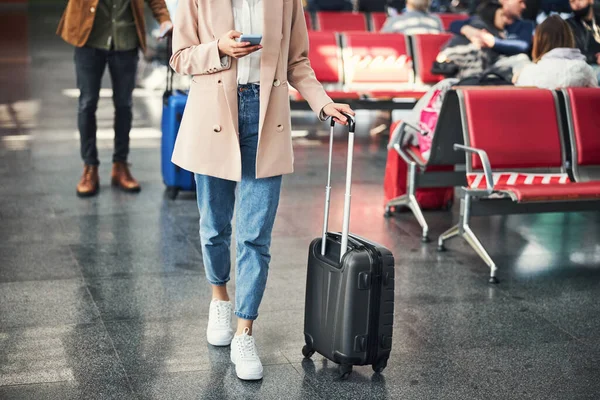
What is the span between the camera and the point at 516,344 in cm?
439

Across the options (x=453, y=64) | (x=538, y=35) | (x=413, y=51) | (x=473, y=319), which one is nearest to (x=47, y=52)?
(x=413, y=51)

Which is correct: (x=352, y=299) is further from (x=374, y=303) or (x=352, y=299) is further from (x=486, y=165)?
(x=486, y=165)

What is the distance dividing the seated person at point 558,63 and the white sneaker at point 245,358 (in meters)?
3.34

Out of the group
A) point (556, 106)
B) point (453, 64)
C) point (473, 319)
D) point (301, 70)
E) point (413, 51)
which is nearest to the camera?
point (301, 70)

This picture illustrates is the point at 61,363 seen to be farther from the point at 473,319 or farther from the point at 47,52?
the point at 47,52

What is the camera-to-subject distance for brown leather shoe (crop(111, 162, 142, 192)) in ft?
23.2

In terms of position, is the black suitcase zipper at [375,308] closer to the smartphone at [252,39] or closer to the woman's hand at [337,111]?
the woman's hand at [337,111]

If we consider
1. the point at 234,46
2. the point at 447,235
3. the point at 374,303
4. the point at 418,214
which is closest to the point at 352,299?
the point at 374,303

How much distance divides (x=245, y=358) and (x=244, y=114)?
0.99m

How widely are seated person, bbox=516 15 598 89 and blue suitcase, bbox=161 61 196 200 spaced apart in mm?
2458

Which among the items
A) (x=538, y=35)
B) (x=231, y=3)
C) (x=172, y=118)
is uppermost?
(x=231, y=3)

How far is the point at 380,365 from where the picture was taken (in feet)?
12.8

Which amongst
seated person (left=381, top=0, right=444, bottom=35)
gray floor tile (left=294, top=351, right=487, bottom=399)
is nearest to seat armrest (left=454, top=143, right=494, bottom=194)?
gray floor tile (left=294, top=351, right=487, bottom=399)

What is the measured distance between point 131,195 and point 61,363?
10.4 ft
